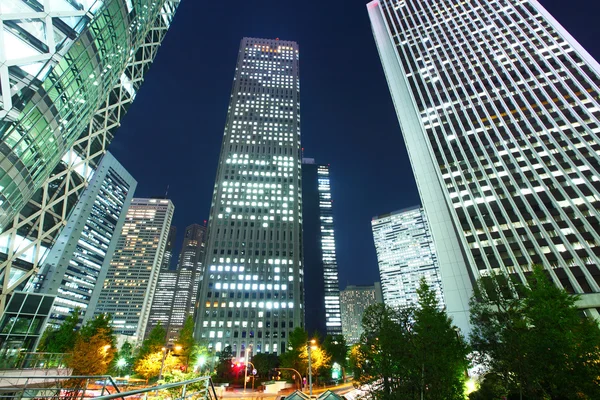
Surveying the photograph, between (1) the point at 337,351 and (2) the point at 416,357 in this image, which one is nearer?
(2) the point at 416,357

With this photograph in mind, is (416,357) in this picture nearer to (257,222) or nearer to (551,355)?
(551,355)

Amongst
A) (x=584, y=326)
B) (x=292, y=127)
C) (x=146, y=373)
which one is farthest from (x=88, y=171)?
(x=292, y=127)

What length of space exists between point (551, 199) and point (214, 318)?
88567 mm

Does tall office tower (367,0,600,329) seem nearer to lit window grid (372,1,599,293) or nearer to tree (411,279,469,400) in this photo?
lit window grid (372,1,599,293)

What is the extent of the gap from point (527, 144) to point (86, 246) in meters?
179

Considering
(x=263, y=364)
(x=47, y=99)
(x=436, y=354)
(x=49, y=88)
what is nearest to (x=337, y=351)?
(x=263, y=364)

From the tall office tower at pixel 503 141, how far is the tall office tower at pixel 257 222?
48.8 m

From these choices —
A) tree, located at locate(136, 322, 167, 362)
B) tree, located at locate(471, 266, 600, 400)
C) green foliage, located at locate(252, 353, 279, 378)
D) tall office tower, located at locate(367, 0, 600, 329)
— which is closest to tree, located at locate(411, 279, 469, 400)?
tree, located at locate(471, 266, 600, 400)

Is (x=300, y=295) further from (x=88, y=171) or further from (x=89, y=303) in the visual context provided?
(x=89, y=303)

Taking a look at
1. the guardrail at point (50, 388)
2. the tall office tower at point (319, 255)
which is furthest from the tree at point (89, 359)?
the tall office tower at point (319, 255)

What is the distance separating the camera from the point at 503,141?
63.8 m

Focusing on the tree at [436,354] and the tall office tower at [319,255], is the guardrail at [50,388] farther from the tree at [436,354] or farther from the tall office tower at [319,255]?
the tall office tower at [319,255]

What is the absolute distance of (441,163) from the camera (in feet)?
227

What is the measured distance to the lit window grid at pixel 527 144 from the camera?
52375 mm
